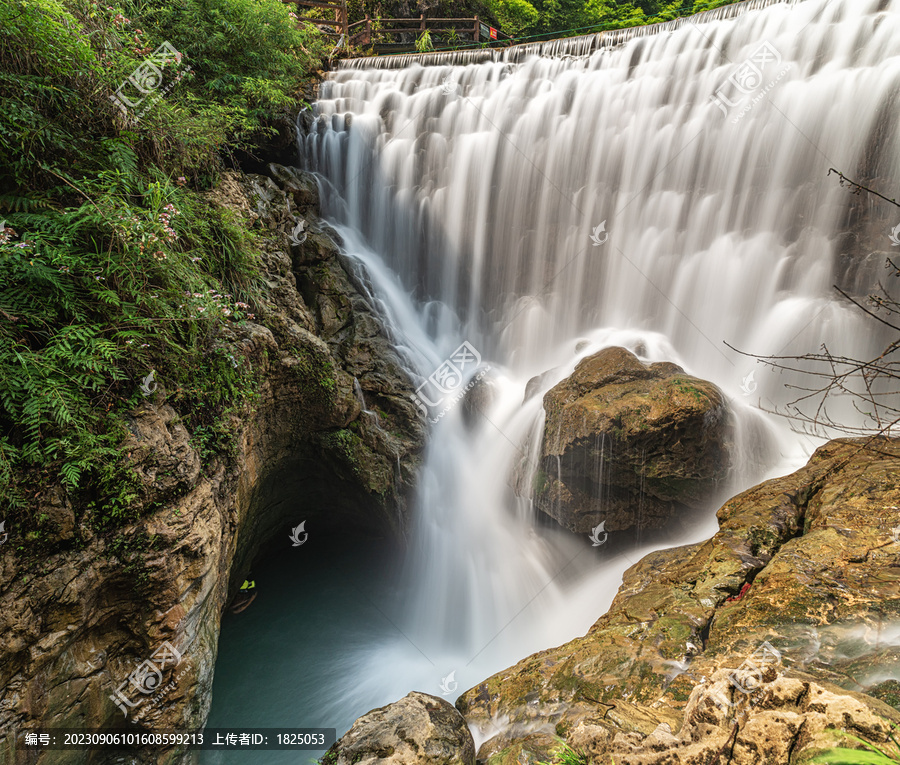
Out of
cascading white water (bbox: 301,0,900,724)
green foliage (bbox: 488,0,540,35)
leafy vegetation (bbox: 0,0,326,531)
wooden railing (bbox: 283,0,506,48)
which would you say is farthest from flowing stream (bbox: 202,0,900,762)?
green foliage (bbox: 488,0,540,35)

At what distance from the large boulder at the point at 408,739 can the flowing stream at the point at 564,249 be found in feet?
7.61

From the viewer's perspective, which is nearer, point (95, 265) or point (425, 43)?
point (95, 265)

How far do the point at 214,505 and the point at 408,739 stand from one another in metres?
2.45

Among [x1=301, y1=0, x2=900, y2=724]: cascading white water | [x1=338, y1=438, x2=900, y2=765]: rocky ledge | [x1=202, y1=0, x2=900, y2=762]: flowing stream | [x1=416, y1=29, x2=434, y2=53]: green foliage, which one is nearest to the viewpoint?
[x1=338, y1=438, x2=900, y2=765]: rocky ledge

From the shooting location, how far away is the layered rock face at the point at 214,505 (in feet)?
9.90

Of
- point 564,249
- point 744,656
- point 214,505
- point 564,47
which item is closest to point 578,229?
point 564,249

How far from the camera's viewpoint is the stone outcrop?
1.88 meters

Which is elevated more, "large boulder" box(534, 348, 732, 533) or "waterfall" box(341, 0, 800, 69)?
"waterfall" box(341, 0, 800, 69)

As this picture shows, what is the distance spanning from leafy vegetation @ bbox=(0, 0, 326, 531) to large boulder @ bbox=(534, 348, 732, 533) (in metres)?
3.48

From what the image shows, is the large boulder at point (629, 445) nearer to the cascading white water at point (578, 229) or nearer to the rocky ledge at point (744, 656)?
the cascading white water at point (578, 229)

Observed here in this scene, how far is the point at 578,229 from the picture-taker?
321 inches

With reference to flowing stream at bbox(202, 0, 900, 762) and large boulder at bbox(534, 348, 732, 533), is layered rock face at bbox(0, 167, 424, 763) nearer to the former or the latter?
flowing stream at bbox(202, 0, 900, 762)

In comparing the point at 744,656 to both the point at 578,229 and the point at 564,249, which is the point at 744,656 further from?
the point at 578,229

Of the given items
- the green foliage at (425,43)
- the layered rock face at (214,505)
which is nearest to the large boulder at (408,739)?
the layered rock face at (214,505)
